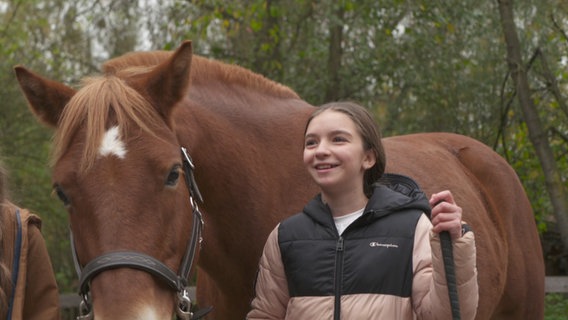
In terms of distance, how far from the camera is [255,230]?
343 cm

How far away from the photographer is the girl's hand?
8.20 ft

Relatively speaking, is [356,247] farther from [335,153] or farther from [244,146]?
[244,146]

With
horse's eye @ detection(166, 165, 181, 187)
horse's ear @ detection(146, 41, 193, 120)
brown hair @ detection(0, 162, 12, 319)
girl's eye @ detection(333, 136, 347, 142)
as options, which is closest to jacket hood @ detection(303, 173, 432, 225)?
girl's eye @ detection(333, 136, 347, 142)

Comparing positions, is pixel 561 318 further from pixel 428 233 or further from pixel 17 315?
pixel 17 315

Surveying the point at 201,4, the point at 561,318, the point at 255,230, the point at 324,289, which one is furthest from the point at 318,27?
the point at 324,289

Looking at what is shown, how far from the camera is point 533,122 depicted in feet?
26.9

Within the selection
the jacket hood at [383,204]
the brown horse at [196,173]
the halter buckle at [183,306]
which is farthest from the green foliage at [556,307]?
the halter buckle at [183,306]

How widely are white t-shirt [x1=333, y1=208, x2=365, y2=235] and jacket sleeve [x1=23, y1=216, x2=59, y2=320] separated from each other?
1.10 m

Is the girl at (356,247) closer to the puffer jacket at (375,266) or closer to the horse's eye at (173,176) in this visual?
the puffer jacket at (375,266)

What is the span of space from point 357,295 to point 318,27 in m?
7.46

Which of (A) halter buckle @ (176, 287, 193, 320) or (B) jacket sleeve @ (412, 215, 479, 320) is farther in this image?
(A) halter buckle @ (176, 287, 193, 320)

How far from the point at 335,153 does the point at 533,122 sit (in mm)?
5925

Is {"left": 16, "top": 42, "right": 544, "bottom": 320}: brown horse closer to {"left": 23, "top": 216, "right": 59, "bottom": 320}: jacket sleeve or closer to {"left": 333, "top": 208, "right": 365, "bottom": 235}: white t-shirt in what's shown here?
{"left": 23, "top": 216, "right": 59, "bottom": 320}: jacket sleeve

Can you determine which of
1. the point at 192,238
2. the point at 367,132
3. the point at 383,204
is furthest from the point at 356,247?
the point at 192,238
